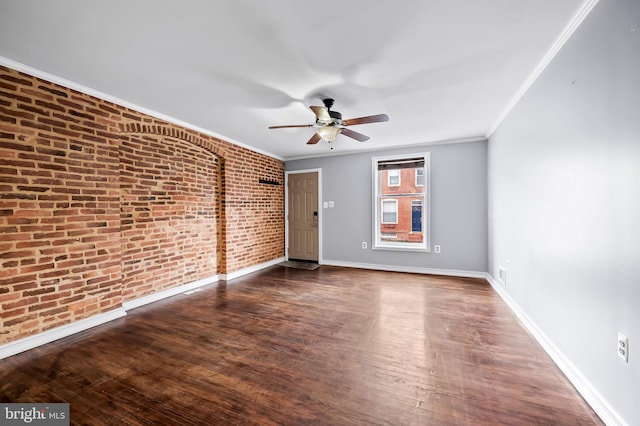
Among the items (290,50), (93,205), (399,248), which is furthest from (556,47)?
(93,205)

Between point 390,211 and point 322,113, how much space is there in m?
4.52

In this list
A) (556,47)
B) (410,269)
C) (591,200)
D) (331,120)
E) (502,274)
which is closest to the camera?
(591,200)

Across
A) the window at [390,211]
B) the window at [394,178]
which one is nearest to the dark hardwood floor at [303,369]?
the window at [390,211]

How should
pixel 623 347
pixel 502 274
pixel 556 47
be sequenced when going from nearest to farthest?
pixel 623 347, pixel 556 47, pixel 502 274

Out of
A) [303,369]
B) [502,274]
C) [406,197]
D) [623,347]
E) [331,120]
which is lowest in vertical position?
[303,369]

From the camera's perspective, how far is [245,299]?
3.47 meters

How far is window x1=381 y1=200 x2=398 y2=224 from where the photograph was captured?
6564mm

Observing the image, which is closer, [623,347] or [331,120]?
[623,347]

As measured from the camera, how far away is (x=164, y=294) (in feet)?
11.6

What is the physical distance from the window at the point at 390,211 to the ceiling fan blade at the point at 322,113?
13.7 ft

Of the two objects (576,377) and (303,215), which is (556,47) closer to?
(576,377)

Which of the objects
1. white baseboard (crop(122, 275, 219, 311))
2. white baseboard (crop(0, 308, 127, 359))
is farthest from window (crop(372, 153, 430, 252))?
white baseboard (crop(0, 308, 127, 359))

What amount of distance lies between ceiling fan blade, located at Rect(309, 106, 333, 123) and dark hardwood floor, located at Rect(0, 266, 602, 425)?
2.23m

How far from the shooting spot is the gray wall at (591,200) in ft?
4.24
